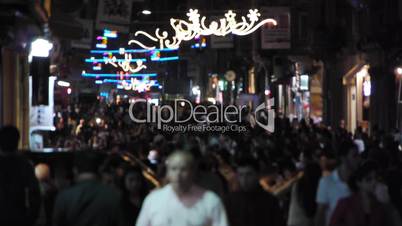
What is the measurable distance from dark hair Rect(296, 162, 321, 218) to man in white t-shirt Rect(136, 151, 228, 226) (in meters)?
3.56

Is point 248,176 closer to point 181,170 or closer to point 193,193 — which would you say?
point 193,193

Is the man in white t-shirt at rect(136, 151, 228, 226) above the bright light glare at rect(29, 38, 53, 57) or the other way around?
the other way around

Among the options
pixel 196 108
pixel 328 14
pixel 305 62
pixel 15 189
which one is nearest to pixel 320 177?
pixel 15 189

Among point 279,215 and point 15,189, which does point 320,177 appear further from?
point 15,189

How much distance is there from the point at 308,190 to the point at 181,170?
4.04m

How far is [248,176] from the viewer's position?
9.66m

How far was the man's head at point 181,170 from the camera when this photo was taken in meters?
7.44

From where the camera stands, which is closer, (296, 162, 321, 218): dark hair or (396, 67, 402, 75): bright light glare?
(296, 162, 321, 218): dark hair

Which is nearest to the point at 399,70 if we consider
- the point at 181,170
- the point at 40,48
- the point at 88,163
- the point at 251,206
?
the point at 40,48

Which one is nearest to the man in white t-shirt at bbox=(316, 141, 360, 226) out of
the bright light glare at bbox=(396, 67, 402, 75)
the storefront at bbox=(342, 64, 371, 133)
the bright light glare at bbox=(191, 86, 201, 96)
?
the bright light glare at bbox=(396, 67, 402, 75)

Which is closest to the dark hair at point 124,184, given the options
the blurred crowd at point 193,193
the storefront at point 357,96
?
the blurred crowd at point 193,193

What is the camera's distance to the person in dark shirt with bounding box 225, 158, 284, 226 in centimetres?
938

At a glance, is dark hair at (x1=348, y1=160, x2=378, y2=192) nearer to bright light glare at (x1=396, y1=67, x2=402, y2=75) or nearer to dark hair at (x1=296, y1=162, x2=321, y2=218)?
dark hair at (x1=296, y1=162, x2=321, y2=218)

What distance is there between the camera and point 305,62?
4506 centimetres
